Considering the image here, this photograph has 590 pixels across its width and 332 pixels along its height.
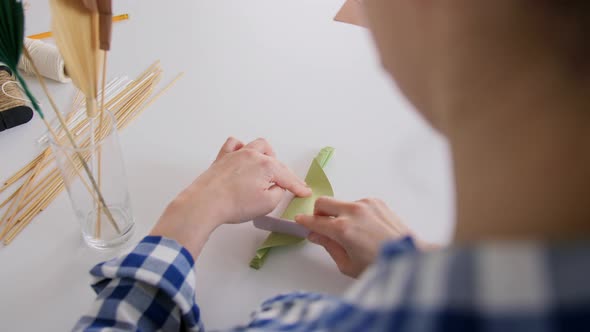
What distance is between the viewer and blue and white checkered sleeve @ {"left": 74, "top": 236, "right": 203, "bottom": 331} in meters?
0.63

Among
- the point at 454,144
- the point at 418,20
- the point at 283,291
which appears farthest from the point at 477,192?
the point at 283,291

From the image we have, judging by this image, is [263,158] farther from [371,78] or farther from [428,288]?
[428,288]

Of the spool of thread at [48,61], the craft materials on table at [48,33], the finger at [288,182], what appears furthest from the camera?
the craft materials on table at [48,33]

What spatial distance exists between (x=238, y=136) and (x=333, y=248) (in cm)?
32

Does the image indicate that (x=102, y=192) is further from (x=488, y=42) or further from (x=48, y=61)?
(x=488, y=42)

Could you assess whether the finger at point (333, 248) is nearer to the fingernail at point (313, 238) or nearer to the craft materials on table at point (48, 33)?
the fingernail at point (313, 238)

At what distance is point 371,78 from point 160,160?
47 cm

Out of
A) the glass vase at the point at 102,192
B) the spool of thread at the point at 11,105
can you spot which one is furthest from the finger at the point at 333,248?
the spool of thread at the point at 11,105

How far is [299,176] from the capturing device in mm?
880

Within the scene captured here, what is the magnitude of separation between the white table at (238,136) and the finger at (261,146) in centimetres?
5

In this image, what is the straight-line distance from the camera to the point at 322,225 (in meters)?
0.74

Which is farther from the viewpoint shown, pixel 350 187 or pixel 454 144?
pixel 350 187

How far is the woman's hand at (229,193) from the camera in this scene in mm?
726

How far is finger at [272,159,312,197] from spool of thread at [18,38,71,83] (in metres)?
0.55
